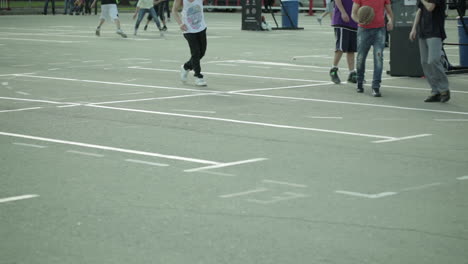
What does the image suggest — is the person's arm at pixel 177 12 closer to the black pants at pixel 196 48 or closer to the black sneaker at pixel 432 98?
the black pants at pixel 196 48

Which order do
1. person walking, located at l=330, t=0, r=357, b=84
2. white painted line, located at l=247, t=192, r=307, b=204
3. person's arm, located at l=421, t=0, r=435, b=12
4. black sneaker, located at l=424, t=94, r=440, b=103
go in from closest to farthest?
white painted line, located at l=247, t=192, r=307, b=204 < person's arm, located at l=421, t=0, r=435, b=12 < black sneaker, located at l=424, t=94, r=440, b=103 < person walking, located at l=330, t=0, r=357, b=84

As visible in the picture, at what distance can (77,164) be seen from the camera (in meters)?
8.60

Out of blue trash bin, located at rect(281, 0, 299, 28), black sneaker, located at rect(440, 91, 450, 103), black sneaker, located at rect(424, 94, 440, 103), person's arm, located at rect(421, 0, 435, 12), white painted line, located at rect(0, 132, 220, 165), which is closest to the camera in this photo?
white painted line, located at rect(0, 132, 220, 165)

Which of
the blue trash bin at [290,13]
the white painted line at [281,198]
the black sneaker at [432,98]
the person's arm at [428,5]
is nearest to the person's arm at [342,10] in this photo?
the person's arm at [428,5]

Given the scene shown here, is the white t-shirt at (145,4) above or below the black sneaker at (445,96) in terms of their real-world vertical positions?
above

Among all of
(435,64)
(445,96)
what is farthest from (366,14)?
(445,96)

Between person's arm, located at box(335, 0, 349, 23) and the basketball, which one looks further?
person's arm, located at box(335, 0, 349, 23)

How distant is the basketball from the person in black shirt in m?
0.86

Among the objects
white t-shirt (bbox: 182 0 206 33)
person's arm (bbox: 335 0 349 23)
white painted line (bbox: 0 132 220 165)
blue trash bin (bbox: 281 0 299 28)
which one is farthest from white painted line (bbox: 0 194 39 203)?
blue trash bin (bbox: 281 0 299 28)

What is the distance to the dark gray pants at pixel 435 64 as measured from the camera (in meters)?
13.1

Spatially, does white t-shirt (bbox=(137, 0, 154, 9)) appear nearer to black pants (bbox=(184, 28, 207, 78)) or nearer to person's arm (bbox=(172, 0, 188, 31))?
person's arm (bbox=(172, 0, 188, 31))

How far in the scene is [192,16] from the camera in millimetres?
15383

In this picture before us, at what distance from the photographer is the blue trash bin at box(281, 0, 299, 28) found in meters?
34.5

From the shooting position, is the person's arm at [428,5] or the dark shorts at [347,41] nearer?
the person's arm at [428,5]
